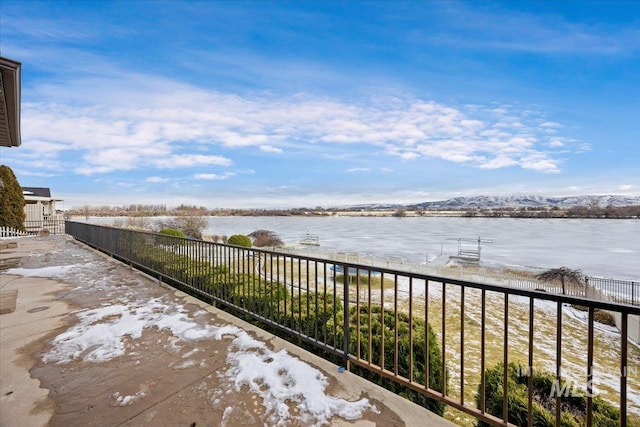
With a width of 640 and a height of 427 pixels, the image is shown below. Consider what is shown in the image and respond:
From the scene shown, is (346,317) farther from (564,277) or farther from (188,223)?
(188,223)

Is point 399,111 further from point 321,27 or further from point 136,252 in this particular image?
point 136,252

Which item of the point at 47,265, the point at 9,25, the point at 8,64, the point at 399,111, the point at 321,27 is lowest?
the point at 47,265

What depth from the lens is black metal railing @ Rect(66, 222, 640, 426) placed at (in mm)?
1525

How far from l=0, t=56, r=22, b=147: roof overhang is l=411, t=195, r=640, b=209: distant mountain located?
53.2m

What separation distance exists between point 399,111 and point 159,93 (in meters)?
7.66

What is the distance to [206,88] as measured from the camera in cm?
988

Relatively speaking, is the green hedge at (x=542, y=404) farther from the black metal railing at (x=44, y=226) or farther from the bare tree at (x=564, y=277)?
the black metal railing at (x=44, y=226)

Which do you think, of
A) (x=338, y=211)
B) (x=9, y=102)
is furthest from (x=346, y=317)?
(x=338, y=211)

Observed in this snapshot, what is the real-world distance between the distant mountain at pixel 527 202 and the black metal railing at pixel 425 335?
147ft

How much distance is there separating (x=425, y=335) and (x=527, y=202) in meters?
60.9

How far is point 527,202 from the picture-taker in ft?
169

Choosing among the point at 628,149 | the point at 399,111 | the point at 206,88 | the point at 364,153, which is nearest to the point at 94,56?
the point at 206,88

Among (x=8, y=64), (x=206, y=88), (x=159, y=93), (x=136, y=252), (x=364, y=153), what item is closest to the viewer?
(x=8, y=64)

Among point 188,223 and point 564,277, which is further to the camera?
point 188,223
